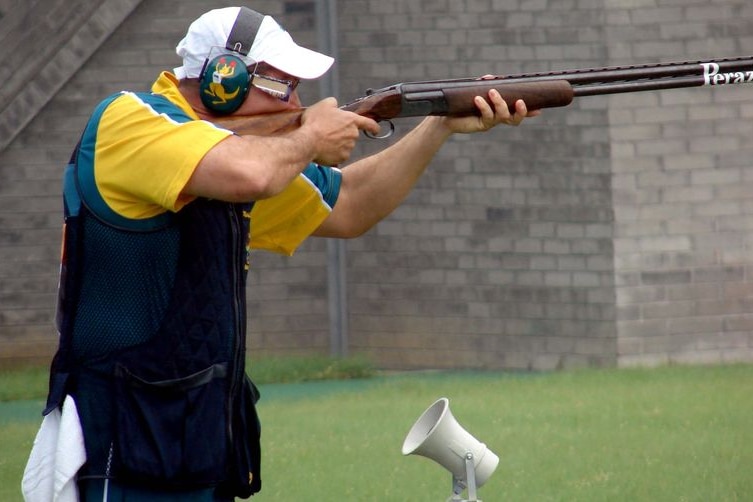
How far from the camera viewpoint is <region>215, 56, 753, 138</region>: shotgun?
15.5 ft

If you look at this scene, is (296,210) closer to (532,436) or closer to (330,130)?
(330,130)

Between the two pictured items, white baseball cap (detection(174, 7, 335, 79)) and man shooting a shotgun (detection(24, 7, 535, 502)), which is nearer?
man shooting a shotgun (detection(24, 7, 535, 502))

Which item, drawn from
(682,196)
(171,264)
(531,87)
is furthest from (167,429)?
(682,196)

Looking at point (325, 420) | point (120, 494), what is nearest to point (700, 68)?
point (120, 494)

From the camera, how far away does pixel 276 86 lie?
4102mm

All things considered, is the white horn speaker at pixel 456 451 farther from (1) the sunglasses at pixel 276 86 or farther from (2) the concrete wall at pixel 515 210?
(2) the concrete wall at pixel 515 210

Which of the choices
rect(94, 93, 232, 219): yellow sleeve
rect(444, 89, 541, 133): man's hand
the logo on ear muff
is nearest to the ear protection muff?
the logo on ear muff

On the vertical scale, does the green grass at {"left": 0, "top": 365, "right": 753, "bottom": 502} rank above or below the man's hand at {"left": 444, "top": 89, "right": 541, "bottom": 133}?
below

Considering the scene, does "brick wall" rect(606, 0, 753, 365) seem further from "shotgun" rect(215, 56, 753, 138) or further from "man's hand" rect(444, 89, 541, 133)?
"man's hand" rect(444, 89, 541, 133)

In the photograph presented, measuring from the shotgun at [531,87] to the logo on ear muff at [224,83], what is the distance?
7.9 inches

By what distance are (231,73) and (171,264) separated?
0.58 metres

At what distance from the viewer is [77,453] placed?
3.87 metres

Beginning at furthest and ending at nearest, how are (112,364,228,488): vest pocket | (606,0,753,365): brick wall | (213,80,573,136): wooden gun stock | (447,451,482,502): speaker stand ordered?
(606,0,753,365): brick wall < (447,451,482,502): speaker stand < (213,80,573,136): wooden gun stock < (112,364,228,488): vest pocket

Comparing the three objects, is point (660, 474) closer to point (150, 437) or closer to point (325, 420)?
point (325, 420)
